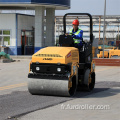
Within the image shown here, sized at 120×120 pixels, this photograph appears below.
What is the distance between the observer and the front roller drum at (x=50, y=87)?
37.9ft

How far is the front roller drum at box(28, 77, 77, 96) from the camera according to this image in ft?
37.9

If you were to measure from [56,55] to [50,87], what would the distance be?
0.95m

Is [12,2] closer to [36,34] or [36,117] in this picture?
[36,34]

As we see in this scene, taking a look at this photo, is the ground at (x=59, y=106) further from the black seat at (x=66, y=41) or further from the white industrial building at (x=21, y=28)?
the white industrial building at (x=21, y=28)

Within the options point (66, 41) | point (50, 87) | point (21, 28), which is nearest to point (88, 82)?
point (66, 41)

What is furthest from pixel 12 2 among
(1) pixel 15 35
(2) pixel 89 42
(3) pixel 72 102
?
(3) pixel 72 102

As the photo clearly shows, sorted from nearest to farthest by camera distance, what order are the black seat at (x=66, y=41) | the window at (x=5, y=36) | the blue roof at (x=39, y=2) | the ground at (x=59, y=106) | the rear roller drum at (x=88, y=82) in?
the ground at (x=59, y=106)
the black seat at (x=66, y=41)
the rear roller drum at (x=88, y=82)
the blue roof at (x=39, y=2)
the window at (x=5, y=36)

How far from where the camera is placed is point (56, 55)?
38.1 feet

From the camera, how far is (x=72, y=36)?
12758 millimetres

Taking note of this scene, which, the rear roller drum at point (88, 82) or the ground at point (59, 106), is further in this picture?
the rear roller drum at point (88, 82)

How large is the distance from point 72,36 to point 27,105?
3.34 meters

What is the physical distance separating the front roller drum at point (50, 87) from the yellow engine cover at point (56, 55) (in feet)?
1.84

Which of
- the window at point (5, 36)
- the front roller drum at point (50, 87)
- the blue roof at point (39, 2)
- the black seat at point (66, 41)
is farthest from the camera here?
the window at point (5, 36)

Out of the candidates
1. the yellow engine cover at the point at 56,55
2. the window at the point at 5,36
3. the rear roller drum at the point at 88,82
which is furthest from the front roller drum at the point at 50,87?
the window at the point at 5,36
